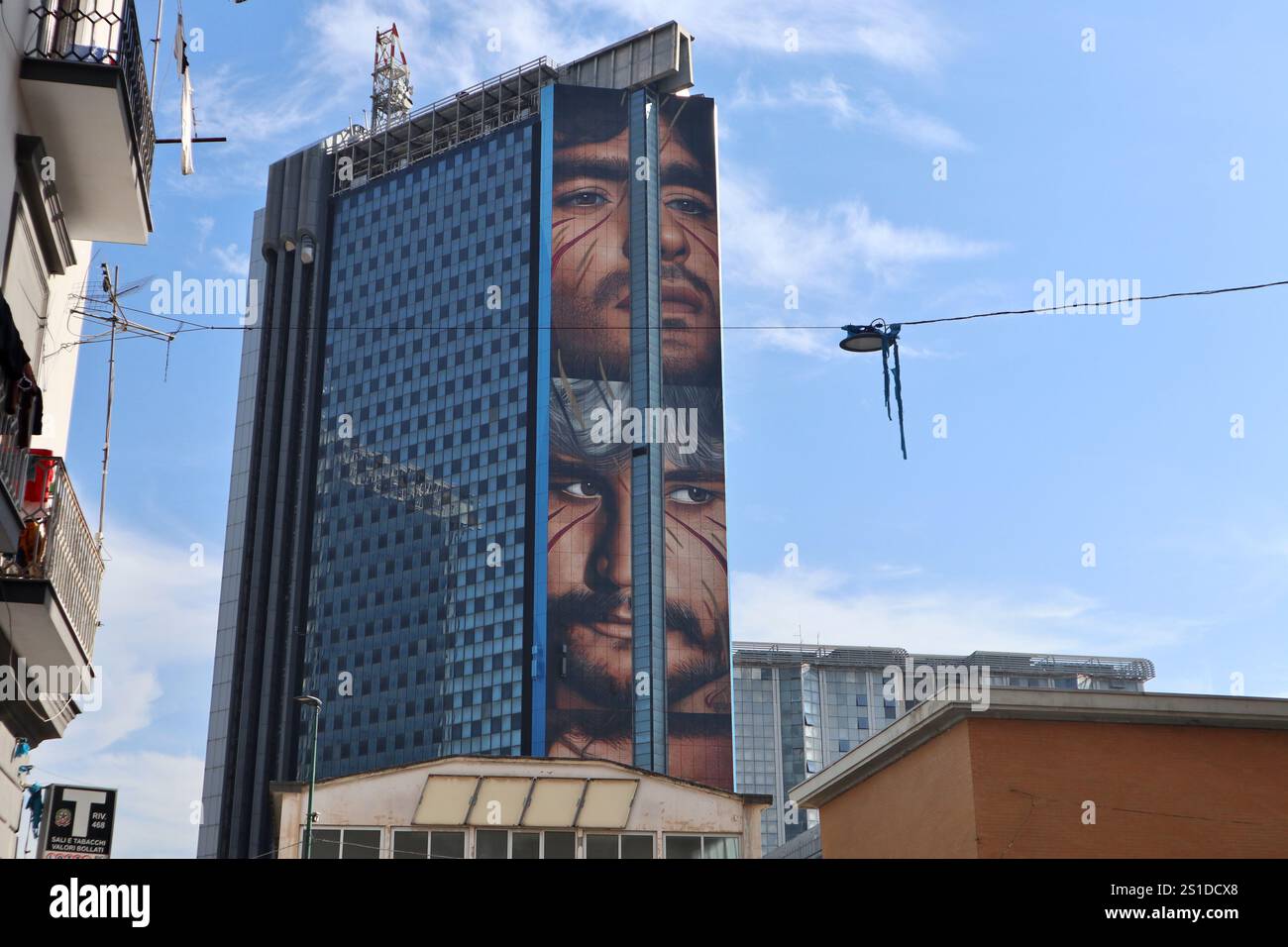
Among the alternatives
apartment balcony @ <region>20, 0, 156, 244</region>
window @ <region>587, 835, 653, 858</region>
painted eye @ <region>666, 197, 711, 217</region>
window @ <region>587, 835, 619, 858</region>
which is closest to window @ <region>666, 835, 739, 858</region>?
window @ <region>587, 835, 653, 858</region>

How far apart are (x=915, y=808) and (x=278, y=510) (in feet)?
428

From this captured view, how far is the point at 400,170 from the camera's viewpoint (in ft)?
494

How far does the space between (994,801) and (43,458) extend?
561 inches

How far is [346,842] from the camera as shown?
126 feet

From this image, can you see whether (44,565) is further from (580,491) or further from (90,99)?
(580,491)

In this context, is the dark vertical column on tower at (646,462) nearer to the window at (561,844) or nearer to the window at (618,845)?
the window at (618,845)

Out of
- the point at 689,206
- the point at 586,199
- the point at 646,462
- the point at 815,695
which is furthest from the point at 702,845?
the point at 815,695

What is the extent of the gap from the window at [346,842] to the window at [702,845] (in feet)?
24.9

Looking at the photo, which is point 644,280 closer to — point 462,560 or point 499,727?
point 462,560

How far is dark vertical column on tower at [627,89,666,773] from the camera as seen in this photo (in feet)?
409

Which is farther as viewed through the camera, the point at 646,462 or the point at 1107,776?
the point at 646,462

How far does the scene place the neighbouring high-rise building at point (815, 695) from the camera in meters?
161

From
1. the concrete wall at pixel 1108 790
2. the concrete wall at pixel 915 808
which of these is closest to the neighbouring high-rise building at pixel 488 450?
the concrete wall at pixel 915 808
